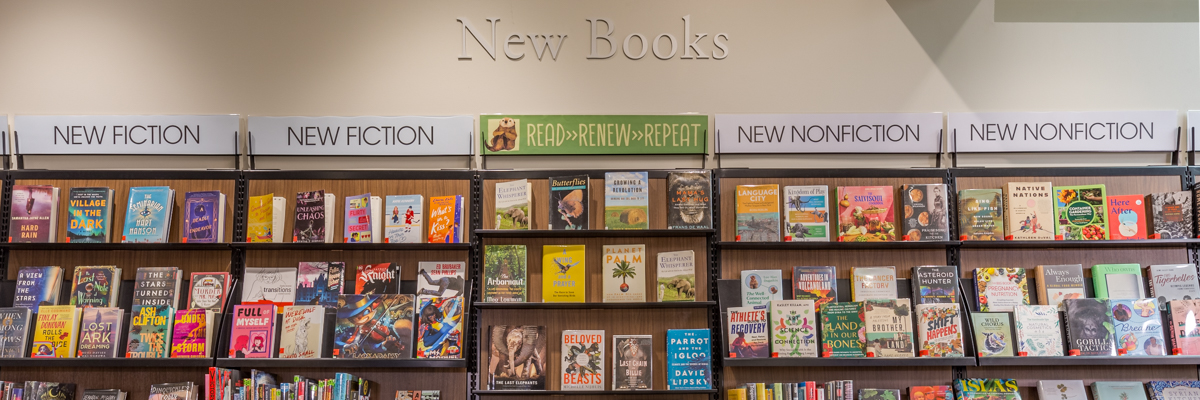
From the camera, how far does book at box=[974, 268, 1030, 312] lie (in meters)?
3.47

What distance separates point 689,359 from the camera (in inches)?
134

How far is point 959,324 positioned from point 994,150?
91 centimetres

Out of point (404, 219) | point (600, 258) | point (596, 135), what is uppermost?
point (596, 135)

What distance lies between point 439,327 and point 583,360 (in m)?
0.69

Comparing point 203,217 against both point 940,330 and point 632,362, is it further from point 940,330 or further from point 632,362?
point 940,330

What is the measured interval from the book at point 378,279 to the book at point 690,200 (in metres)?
1.35

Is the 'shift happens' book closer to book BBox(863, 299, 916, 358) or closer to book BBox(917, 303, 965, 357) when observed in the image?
book BBox(863, 299, 916, 358)

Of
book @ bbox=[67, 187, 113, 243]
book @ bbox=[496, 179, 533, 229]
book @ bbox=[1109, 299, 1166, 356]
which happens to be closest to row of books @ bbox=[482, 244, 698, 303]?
book @ bbox=[496, 179, 533, 229]

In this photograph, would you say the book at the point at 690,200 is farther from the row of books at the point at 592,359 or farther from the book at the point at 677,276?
the row of books at the point at 592,359

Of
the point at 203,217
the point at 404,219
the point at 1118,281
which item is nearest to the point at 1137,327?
the point at 1118,281

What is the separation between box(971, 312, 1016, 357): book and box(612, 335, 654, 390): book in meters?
1.52

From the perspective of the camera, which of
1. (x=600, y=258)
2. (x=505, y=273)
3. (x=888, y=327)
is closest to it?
(x=888, y=327)

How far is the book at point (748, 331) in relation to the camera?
11.1 feet

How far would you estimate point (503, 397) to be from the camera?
137 inches
